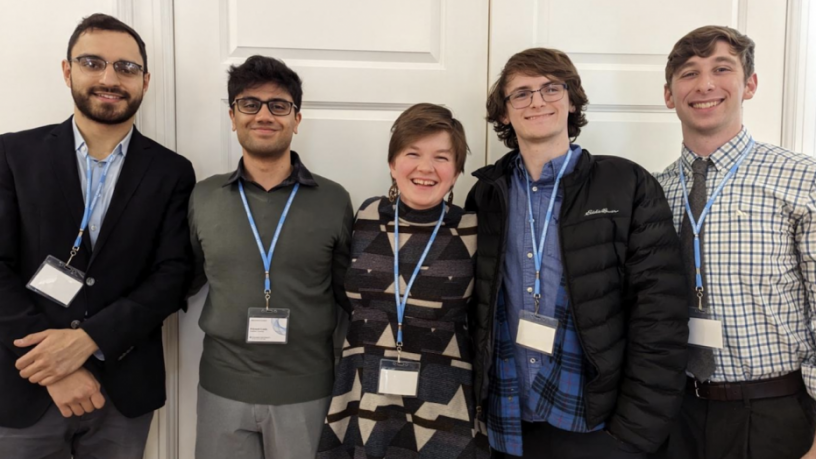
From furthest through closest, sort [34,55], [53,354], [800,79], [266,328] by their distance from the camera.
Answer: [800,79], [34,55], [266,328], [53,354]

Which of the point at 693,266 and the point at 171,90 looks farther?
the point at 171,90

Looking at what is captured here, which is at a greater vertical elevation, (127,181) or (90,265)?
(127,181)

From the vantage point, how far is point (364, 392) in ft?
4.91

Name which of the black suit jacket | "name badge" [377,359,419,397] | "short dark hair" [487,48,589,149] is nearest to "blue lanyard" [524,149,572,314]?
"short dark hair" [487,48,589,149]

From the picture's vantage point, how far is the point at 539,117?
149 centimetres

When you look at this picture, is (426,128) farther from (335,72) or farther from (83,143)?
(83,143)

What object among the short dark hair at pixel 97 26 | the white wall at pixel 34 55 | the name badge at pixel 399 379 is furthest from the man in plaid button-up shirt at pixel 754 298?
the white wall at pixel 34 55

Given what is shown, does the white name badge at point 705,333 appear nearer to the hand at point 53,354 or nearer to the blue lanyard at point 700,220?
the blue lanyard at point 700,220

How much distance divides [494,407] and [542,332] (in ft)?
1.01

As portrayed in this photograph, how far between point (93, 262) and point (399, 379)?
1.08 m

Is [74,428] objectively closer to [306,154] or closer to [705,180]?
[306,154]

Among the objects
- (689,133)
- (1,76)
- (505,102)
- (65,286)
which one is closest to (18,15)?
(1,76)

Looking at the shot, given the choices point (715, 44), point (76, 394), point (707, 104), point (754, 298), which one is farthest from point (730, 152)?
point (76, 394)

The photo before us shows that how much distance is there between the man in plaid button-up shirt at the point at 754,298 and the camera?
142 cm
